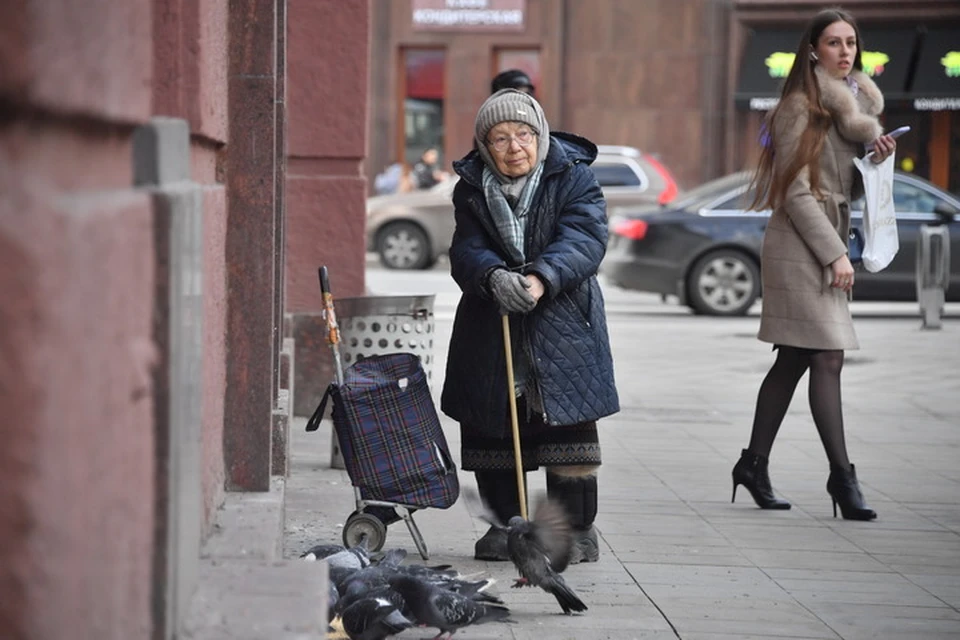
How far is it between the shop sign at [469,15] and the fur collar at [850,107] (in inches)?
983

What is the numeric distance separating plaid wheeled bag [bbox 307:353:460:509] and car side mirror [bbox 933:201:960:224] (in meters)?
12.4

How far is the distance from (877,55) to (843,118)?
25056mm

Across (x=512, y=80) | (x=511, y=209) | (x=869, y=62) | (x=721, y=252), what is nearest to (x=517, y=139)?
(x=511, y=209)

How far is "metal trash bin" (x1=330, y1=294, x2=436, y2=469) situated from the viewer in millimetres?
7387

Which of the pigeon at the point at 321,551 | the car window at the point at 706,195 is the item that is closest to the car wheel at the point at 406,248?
the car window at the point at 706,195

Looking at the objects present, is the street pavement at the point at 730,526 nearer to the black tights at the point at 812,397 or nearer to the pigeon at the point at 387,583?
the pigeon at the point at 387,583

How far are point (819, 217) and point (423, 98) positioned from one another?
26.1 m

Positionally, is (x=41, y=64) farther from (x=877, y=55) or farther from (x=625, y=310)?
(x=877, y=55)

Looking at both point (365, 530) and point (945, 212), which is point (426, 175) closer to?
point (945, 212)

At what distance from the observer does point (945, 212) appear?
17203 mm

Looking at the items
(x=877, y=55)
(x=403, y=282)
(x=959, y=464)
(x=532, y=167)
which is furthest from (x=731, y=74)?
(x=532, y=167)

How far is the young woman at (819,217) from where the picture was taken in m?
6.78

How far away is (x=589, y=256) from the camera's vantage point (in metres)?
5.63

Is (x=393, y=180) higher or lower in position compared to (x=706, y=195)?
higher
